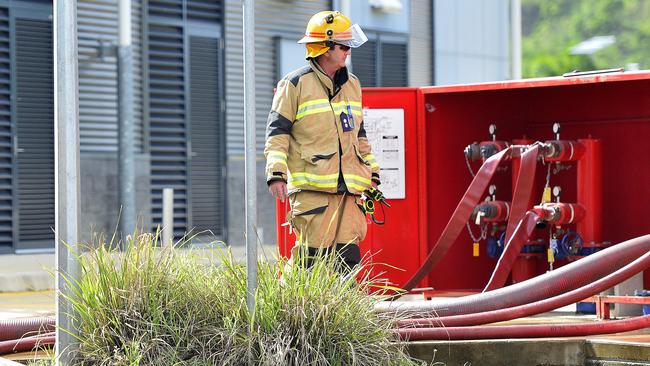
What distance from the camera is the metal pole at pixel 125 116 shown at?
18281 millimetres

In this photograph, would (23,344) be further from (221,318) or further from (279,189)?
(279,189)

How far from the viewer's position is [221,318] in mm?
6504

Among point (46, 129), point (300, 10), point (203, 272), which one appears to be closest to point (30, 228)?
point (46, 129)

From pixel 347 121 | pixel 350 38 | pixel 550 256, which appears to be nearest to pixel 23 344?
pixel 347 121

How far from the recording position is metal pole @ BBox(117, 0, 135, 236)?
1828 cm

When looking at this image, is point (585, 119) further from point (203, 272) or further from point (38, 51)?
point (38, 51)

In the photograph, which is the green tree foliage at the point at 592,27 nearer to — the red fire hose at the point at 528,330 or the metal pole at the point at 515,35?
the metal pole at the point at 515,35

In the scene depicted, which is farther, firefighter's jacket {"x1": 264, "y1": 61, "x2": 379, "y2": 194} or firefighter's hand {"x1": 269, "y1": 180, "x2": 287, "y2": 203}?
firefighter's jacket {"x1": 264, "y1": 61, "x2": 379, "y2": 194}

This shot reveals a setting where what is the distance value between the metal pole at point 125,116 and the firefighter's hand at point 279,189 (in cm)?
1111

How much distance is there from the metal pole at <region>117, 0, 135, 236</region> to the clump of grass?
1181 cm

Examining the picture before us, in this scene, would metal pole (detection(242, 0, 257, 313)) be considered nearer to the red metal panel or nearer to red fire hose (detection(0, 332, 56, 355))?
red fire hose (detection(0, 332, 56, 355))

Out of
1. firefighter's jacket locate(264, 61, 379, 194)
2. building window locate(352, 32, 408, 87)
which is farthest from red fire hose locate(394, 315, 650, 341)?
building window locate(352, 32, 408, 87)

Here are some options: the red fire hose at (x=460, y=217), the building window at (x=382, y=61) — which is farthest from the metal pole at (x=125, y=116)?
the red fire hose at (x=460, y=217)

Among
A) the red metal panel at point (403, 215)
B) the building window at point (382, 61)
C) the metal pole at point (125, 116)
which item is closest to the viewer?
the red metal panel at point (403, 215)
